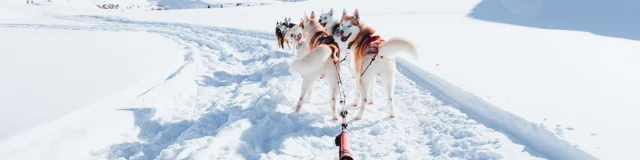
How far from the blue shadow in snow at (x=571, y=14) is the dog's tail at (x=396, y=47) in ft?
46.7

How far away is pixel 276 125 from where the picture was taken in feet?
15.6

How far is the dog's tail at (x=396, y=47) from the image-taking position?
4488mm

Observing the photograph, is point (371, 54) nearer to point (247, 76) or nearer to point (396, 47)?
point (396, 47)

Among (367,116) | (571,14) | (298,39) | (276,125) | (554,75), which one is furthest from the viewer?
(571,14)

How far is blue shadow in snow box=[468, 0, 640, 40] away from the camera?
18.5 m

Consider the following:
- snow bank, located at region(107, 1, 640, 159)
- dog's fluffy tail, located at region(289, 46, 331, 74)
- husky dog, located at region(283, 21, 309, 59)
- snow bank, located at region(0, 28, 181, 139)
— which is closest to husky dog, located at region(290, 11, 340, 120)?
dog's fluffy tail, located at region(289, 46, 331, 74)

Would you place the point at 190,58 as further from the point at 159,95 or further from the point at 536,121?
the point at 536,121

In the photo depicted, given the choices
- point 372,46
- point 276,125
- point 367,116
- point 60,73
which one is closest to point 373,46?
point 372,46

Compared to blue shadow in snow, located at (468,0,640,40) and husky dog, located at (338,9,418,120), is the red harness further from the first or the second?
blue shadow in snow, located at (468,0,640,40)

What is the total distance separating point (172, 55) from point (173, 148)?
5.95m

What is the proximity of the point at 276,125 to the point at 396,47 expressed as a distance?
5.17ft

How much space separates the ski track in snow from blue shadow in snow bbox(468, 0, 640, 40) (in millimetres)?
13707

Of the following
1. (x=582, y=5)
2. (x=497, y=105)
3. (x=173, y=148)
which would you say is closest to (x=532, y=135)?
(x=497, y=105)

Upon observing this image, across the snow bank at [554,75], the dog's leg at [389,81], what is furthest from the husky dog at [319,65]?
the snow bank at [554,75]
